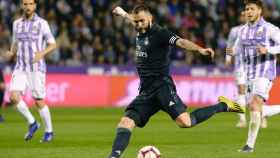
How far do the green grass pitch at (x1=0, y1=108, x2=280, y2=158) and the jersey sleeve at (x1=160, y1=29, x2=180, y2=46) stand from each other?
192 cm

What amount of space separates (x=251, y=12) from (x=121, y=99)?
530 inches

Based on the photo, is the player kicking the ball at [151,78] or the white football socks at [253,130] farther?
the white football socks at [253,130]

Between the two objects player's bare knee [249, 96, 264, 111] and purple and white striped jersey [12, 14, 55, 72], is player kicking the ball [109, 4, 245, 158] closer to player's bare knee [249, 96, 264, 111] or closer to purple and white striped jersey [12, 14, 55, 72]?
player's bare knee [249, 96, 264, 111]

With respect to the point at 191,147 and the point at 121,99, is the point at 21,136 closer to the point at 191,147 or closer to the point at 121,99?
the point at 191,147

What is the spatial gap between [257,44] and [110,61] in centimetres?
1488

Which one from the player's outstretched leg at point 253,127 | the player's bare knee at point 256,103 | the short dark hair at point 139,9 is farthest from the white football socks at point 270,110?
the short dark hair at point 139,9

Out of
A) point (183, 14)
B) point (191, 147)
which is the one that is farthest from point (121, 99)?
point (191, 147)

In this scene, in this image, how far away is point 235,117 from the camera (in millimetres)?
21844

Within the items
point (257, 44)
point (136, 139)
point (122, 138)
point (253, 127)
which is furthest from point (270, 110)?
point (122, 138)

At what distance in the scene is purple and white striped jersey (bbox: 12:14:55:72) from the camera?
14688mm

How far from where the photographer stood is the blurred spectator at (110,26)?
88.9 feet

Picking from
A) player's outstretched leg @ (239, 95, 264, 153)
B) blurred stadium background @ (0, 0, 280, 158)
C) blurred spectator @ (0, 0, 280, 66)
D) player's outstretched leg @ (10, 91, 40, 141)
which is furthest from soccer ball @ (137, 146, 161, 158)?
blurred spectator @ (0, 0, 280, 66)

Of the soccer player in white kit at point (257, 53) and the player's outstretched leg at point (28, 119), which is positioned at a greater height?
the soccer player in white kit at point (257, 53)

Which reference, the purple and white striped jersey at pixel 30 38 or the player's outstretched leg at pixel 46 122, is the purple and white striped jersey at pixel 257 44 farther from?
the player's outstretched leg at pixel 46 122
